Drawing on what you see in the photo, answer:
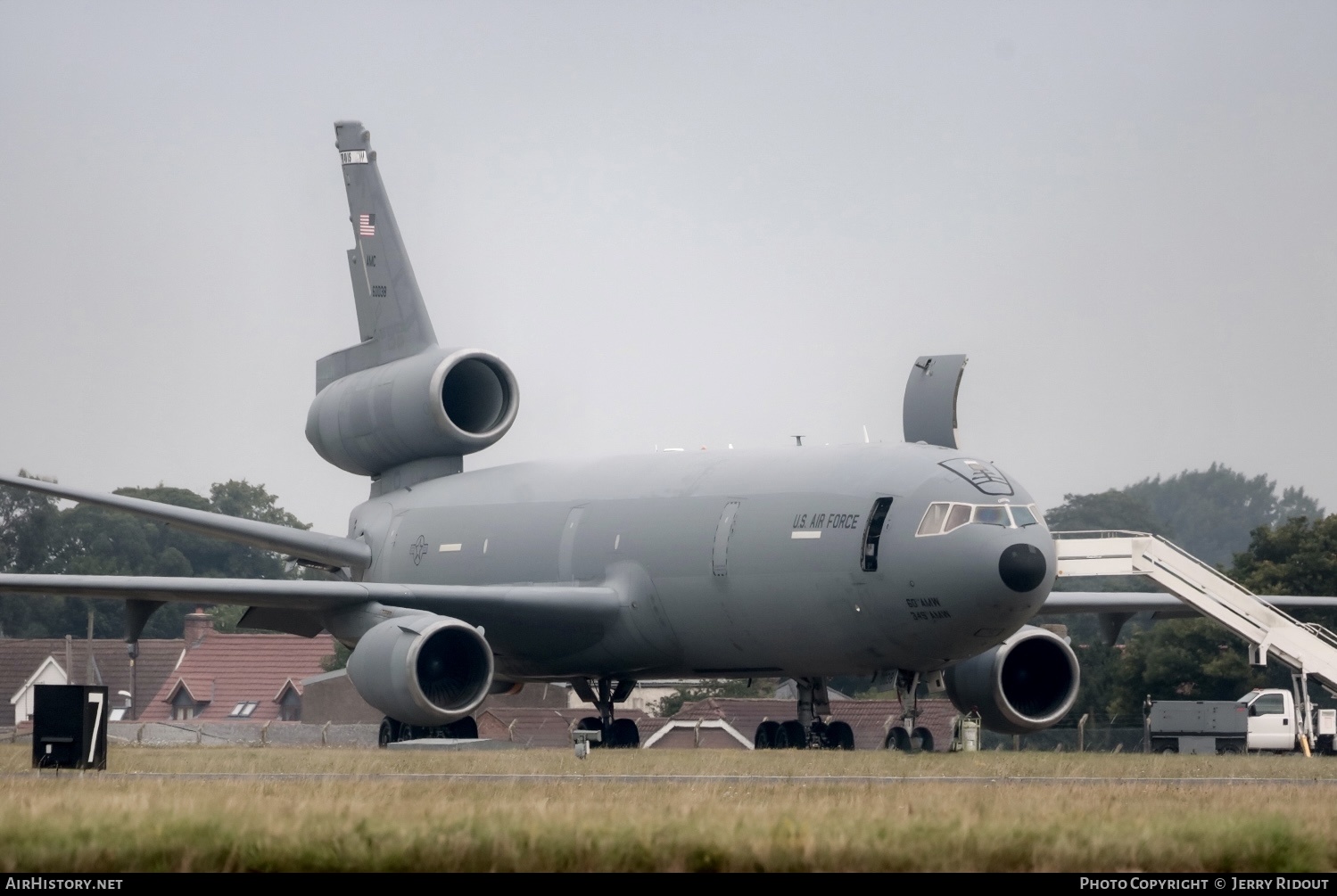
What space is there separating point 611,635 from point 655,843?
19.1m

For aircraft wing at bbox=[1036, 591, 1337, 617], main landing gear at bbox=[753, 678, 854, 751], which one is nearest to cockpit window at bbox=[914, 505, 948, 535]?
main landing gear at bbox=[753, 678, 854, 751]

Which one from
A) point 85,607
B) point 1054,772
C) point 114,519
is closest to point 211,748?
point 1054,772

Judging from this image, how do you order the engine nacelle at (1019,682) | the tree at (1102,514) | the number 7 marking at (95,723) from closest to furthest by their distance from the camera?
the number 7 marking at (95,723) < the engine nacelle at (1019,682) < the tree at (1102,514)

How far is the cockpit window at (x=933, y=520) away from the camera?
24.7 meters

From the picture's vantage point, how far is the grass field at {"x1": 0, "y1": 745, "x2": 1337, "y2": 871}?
10.2 m

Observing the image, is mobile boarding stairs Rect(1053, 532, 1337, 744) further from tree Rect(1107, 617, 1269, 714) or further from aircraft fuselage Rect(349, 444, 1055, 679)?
tree Rect(1107, 617, 1269, 714)

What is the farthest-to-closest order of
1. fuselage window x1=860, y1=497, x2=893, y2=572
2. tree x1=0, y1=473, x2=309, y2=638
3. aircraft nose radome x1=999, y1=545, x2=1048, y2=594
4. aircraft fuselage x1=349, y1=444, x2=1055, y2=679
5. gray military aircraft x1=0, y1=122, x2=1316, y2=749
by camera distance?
tree x1=0, y1=473, x2=309, y2=638 < fuselage window x1=860, y1=497, x2=893, y2=572 < gray military aircraft x1=0, y1=122, x2=1316, y2=749 < aircraft fuselage x1=349, y1=444, x2=1055, y2=679 < aircraft nose radome x1=999, y1=545, x2=1048, y2=594

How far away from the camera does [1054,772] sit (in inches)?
798

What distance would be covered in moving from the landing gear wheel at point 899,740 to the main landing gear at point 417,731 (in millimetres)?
6546

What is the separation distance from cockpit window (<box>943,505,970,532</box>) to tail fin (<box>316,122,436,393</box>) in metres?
13.8

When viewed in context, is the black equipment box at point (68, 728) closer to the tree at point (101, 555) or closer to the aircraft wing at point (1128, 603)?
the aircraft wing at point (1128, 603)

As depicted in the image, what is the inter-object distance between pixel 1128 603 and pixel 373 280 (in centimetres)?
1481

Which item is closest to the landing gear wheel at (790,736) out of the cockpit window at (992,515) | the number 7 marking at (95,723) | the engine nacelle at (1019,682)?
the engine nacelle at (1019,682)

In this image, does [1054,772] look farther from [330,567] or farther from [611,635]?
[330,567]
